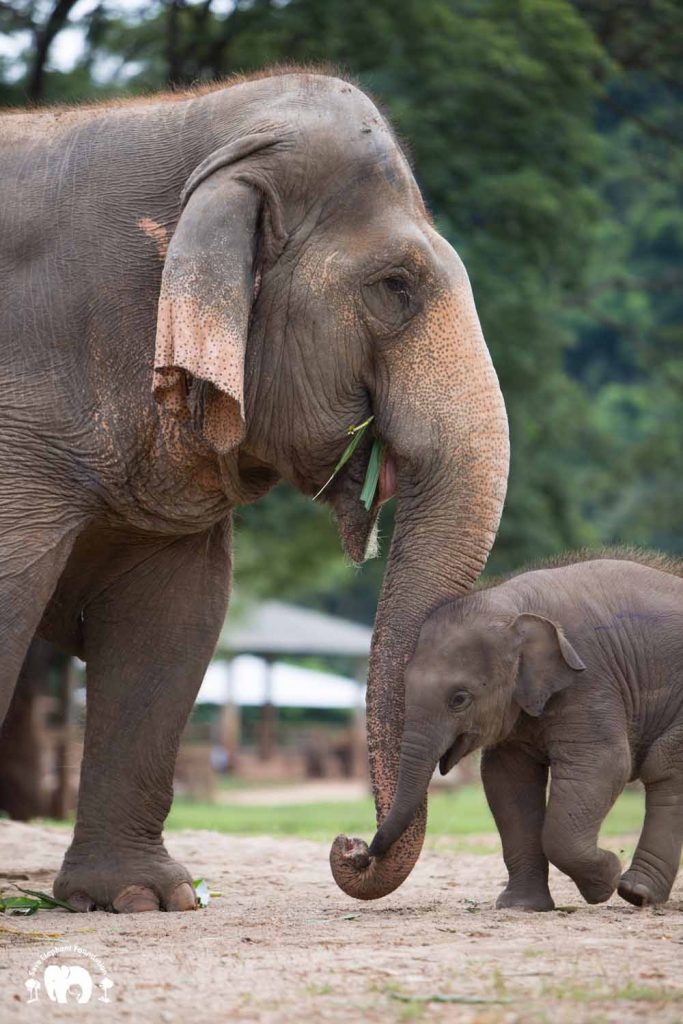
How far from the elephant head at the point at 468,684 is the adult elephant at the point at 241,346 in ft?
0.25

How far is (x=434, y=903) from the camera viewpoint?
6672 mm

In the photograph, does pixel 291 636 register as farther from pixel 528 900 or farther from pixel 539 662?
pixel 539 662

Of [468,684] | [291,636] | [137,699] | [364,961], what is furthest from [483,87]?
[291,636]

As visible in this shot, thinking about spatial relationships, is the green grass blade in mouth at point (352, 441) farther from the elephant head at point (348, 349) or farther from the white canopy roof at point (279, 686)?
the white canopy roof at point (279, 686)

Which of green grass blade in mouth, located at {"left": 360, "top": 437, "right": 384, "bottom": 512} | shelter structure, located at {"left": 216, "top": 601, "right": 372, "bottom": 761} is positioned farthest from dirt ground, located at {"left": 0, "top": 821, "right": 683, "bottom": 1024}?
shelter structure, located at {"left": 216, "top": 601, "right": 372, "bottom": 761}

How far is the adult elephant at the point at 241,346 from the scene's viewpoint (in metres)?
5.70

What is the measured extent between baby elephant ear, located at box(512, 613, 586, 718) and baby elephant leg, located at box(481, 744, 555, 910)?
1.33 feet

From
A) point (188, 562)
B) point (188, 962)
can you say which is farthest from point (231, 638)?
point (188, 962)

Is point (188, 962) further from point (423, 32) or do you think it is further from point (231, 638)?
point (231, 638)

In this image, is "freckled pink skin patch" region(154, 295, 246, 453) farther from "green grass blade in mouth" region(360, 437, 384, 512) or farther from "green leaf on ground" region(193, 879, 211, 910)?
"green leaf on ground" region(193, 879, 211, 910)

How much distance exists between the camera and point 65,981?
453 cm

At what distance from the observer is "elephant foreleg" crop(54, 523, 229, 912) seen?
275 inches

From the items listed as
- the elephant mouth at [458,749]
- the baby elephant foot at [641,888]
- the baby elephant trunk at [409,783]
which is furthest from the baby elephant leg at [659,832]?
the baby elephant trunk at [409,783]

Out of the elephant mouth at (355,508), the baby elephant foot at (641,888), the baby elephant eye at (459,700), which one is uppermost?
the elephant mouth at (355,508)
